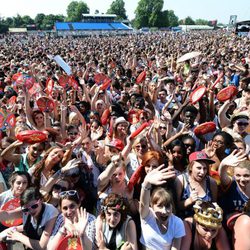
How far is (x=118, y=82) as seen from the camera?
955cm

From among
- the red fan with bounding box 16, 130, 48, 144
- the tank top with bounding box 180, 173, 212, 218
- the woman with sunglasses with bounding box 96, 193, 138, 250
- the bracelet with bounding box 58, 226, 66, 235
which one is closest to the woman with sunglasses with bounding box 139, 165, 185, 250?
the woman with sunglasses with bounding box 96, 193, 138, 250

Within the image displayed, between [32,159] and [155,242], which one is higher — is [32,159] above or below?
above

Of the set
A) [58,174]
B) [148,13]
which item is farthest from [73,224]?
[148,13]

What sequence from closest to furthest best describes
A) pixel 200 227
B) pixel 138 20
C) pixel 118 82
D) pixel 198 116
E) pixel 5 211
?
1. pixel 200 227
2. pixel 5 211
3. pixel 198 116
4. pixel 118 82
5. pixel 138 20

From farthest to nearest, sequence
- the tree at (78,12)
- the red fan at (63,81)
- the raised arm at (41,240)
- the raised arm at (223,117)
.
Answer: the tree at (78,12)
the red fan at (63,81)
the raised arm at (223,117)
the raised arm at (41,240)

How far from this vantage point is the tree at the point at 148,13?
94.9 meters

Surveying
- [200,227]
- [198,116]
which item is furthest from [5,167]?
[198,116]

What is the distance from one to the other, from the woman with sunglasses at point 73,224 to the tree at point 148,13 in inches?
3816

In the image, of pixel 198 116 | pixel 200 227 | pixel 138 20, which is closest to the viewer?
pixel 200 227

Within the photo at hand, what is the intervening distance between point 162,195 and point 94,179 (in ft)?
3.98

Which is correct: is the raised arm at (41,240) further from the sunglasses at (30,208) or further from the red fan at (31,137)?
the red fan at (31,137)

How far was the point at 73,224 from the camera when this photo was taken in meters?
2.79

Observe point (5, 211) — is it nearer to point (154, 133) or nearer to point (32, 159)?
point (32, 159)

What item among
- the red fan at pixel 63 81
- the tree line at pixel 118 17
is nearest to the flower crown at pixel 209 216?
the red fan at pixel 63 81
